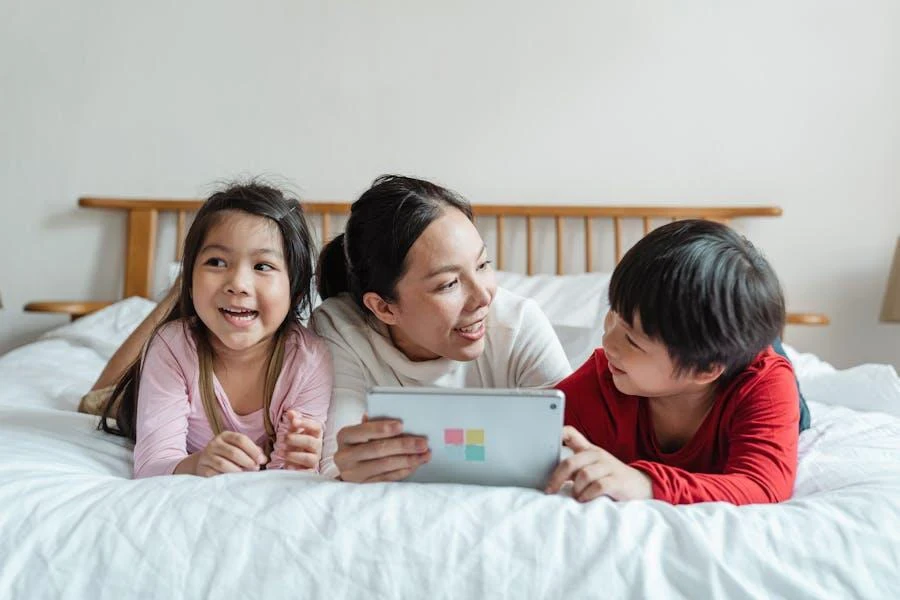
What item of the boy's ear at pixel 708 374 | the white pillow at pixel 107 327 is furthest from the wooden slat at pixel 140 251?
the boy's ear at pixel 708 374

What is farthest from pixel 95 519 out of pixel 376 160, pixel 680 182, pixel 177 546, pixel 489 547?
pixel 680 182

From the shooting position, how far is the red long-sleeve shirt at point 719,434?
0.83 m

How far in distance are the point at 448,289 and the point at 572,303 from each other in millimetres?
1114

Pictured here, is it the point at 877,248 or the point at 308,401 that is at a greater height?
the point at 877,248

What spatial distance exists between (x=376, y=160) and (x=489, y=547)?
1.99 meters

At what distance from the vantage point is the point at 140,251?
2537 mm

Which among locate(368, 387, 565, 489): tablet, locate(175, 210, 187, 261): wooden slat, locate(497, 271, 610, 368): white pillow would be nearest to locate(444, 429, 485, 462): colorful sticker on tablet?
locate(368, 387, 565, 489): tablet

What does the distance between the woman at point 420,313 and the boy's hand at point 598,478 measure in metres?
0.30

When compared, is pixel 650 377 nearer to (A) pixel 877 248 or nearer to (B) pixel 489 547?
(B) pixel 489 547

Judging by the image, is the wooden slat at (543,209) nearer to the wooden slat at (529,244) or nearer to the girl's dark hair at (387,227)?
the wooden slat at (529,244)

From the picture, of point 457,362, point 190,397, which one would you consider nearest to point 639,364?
point 457,362

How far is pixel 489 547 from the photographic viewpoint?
711 millimetres

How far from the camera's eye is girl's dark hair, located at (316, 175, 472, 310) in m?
1.08

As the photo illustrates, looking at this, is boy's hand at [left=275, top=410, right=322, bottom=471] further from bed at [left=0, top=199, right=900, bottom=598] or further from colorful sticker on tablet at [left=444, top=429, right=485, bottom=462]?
colorful sticker on tablet at [left=444, top=429, right=485, bottom=462]
